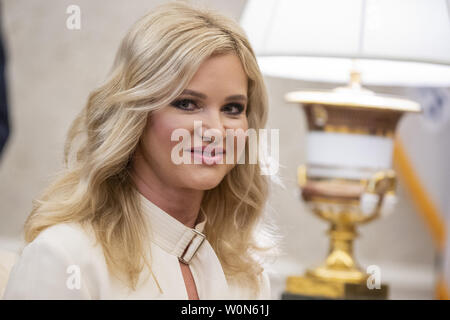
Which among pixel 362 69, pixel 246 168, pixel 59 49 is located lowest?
pixel 246 168

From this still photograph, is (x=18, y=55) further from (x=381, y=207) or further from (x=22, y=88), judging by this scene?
(x=381, y=207)

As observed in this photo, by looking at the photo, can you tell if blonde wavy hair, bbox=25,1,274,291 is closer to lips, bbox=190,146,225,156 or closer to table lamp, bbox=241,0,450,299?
lips, bbox=190,146,225,156

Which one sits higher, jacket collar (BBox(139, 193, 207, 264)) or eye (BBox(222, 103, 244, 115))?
eye (BBox(222, 103, 244, 115))

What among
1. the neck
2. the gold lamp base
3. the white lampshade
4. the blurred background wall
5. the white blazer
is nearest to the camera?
the white blazer

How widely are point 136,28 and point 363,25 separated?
585 millimetres

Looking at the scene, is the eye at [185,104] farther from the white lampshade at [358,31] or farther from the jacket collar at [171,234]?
the white lampshade at [358,31]

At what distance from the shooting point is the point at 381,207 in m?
1.74

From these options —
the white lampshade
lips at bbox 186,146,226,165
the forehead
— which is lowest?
lips at bbox 186,146,226,165

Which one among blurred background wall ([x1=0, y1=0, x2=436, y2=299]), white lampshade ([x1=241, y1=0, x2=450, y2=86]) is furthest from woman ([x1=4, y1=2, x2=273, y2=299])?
blurred background wall ([x1=0, y1=0, x2=436, y2=299])

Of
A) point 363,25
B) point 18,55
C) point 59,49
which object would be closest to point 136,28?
point 363,25

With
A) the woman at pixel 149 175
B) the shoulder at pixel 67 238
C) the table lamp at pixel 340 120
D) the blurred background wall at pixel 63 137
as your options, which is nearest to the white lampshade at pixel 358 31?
the table lamp at pixel 340 120

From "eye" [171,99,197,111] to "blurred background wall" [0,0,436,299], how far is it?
1.19 m

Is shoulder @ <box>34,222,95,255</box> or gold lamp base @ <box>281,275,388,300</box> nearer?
shoulder @ <box>34,222,95,255</box>

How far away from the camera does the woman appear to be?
3.01 feet
